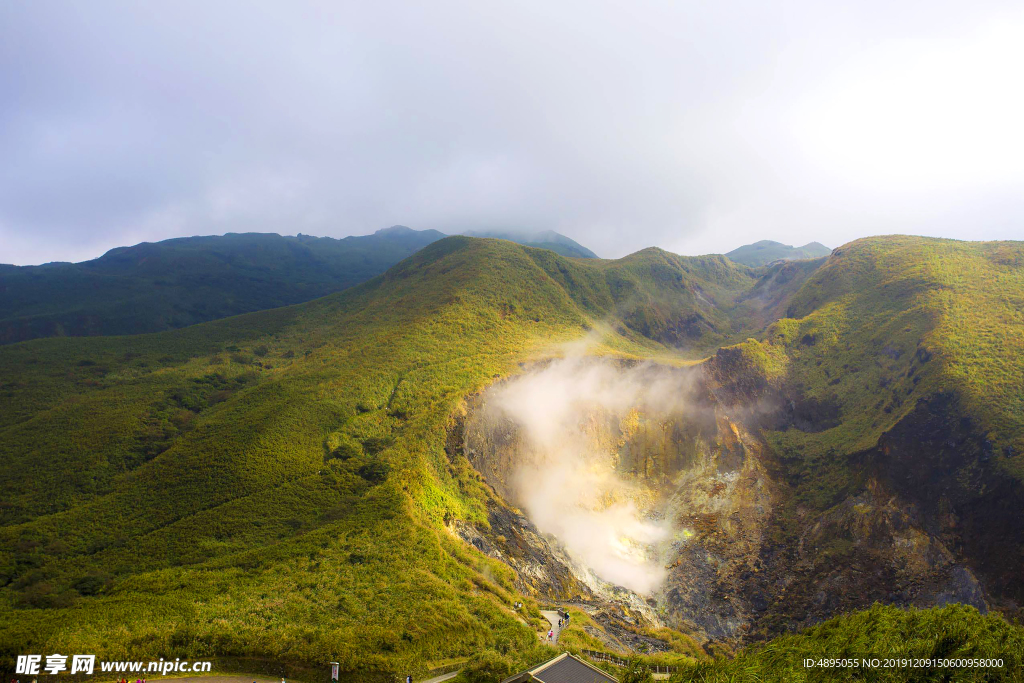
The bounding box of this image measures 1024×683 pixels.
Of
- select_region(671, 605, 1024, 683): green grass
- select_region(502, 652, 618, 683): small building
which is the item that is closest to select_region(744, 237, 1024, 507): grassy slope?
select_region(671, 605, 1024, 683): green grass

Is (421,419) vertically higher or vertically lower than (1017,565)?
higher

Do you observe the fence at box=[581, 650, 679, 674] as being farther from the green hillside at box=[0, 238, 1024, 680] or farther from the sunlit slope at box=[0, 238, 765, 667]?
the sunlit slope at box=[0, 238, 765, 667]

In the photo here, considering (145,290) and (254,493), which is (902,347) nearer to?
(254,493)

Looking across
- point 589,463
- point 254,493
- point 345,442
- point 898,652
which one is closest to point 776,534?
point 589,463

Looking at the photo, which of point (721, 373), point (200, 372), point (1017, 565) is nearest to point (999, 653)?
point (1017, 565)

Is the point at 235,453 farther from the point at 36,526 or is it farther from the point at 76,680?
the point at 76,680

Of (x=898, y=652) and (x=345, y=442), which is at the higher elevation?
(x=345, y=442)
